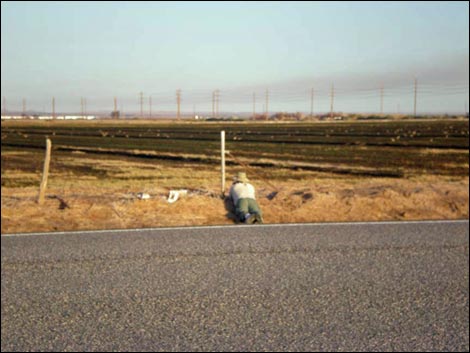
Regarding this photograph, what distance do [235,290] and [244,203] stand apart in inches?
193

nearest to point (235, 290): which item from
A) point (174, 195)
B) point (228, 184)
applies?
point (174, 195)

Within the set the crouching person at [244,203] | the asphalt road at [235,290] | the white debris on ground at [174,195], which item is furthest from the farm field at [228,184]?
the asphalt road at [235,290]

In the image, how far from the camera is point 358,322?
518cm

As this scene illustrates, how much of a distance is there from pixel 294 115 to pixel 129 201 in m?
114

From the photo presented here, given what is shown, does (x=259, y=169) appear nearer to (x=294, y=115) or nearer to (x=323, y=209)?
(x=323, y=209)

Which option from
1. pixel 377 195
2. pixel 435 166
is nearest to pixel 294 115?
pixel 435 166

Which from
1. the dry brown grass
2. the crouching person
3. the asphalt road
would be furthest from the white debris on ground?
the asphalt road

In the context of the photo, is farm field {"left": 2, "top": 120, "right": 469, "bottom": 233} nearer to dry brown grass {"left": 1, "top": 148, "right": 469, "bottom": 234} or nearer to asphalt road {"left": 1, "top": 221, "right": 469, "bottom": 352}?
dry brown grass {"left": 1, "top": 148, "right": 469, "bottom": 234}

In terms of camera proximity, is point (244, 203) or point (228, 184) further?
point (228, 184)

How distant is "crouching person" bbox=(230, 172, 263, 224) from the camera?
1018cm

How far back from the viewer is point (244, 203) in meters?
10.9

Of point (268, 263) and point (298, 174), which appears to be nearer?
point (268, 263)

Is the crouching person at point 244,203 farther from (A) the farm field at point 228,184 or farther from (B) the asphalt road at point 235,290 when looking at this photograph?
(B) the asphalt road at point 235,290

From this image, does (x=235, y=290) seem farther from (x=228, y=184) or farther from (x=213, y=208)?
(x=228, y=184)
